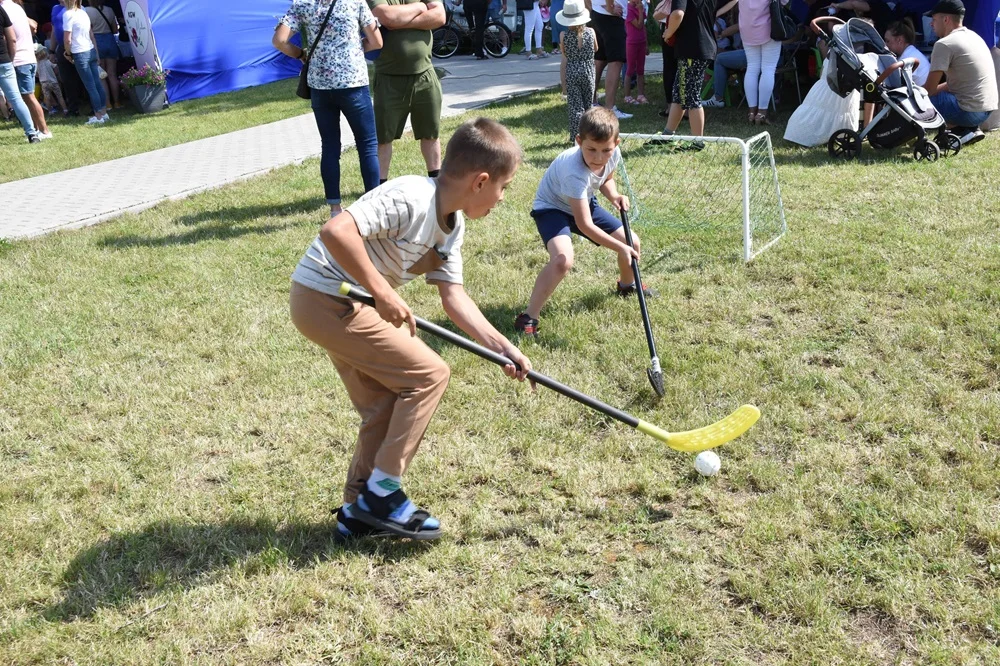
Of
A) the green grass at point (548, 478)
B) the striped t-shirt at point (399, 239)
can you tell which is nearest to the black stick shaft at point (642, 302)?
the green grass at point (548, 478)

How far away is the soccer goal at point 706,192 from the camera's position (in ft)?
18.0

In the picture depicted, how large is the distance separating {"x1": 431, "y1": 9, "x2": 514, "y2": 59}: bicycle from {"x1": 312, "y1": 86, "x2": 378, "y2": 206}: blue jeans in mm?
11509

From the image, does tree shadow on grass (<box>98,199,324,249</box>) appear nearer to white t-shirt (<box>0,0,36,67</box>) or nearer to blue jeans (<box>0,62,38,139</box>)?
blue jeans (<box>0,62,38,139</box>)

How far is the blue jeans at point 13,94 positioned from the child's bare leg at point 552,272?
8.85 meters

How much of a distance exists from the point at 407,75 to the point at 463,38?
1245 centimetres

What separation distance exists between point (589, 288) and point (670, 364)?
3.68 feet

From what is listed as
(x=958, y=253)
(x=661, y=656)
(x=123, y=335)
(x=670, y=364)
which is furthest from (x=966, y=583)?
(x=123, y=335)

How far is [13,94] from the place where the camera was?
10422 mm

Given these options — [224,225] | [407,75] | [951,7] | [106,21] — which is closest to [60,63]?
[106,21]

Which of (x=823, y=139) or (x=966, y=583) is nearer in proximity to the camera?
(x=966, y=583)

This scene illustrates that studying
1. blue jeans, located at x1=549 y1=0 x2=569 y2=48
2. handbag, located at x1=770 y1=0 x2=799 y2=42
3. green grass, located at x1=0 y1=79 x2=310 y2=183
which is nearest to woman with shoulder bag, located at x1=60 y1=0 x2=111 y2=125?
green grass, located at x1=0 y1=79 x2=310 y2=183

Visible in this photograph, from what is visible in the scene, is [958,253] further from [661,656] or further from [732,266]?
[661,656]

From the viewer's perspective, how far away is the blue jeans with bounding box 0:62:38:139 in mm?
10172

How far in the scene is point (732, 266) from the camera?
5.15 metres
